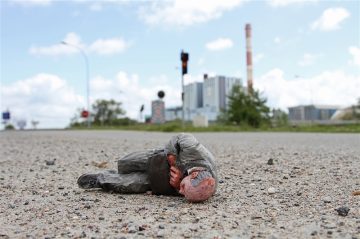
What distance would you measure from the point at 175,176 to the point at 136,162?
Result: 1.92 ft

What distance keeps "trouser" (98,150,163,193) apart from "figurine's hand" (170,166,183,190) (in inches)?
13.6

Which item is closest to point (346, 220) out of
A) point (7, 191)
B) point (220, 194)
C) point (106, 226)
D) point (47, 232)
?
point (220, 194)

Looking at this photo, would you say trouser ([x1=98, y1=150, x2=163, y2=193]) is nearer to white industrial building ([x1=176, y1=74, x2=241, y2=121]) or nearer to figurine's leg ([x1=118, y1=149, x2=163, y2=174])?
figurine's leg ([x1=118, y1=149, x2=163, y2=174])

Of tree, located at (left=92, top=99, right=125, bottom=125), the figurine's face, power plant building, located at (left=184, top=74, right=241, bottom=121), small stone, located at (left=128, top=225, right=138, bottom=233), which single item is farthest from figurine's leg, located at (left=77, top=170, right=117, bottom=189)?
tree, located at (left=92, top=99, right=125, bottom=125)

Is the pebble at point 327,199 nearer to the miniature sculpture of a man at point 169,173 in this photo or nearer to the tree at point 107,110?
the miniature sculpture of a man at point 169,173

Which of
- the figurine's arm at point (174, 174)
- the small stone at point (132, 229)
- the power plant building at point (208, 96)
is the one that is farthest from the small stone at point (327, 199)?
the power plant building at point (208, 96)

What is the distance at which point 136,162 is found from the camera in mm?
4676

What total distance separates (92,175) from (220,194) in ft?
4.53

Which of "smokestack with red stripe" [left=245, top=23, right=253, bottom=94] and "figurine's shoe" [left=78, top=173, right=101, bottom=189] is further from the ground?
"smokestack with red stripe" [left=245, top=23, right=253, bottom=94]

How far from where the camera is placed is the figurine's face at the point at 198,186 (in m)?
3.95

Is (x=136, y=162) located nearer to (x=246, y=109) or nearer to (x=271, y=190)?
(x=271, y=190)

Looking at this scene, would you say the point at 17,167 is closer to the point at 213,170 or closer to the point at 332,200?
the point at 213,170

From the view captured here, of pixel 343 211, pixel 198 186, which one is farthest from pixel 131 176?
pixel 343 211

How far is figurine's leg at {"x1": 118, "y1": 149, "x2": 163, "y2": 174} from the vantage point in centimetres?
464
